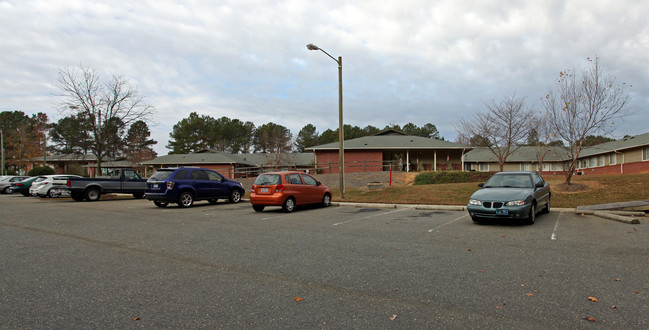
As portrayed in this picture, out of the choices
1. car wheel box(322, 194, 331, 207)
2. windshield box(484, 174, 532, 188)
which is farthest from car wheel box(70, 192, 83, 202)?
windshield box(484, 174, 532, 188)

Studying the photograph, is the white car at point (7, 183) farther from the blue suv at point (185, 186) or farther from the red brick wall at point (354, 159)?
the red brick wall at point (354, 159)

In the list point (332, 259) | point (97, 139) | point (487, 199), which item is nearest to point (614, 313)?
point (332, 259)

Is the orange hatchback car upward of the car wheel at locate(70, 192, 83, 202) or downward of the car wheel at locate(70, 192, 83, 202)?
upward

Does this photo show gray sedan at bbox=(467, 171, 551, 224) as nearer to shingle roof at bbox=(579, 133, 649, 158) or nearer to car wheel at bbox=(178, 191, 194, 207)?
car wheel at bbox=(178, 191, 194, 207)

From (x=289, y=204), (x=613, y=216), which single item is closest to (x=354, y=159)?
(x=289, y=204)

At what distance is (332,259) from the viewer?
6.19 metres

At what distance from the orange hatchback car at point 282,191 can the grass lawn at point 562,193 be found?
12.6 ft

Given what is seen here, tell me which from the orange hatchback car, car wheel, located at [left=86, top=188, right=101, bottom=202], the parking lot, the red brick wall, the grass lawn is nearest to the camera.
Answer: the parking lot

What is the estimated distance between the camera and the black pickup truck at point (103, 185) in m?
20.1

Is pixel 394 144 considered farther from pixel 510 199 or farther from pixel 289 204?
pixel 510 199

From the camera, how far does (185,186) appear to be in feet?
51.8

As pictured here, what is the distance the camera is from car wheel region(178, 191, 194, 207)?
51.5 ft

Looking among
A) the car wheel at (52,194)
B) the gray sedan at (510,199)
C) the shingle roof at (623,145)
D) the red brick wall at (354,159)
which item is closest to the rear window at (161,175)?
the car wheel at (52,194)

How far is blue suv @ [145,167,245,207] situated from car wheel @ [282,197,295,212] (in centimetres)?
498
